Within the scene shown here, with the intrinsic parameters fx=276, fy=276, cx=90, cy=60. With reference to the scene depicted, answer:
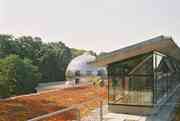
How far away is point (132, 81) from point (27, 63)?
19.3 meters

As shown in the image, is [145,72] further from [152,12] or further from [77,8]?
[77,8]

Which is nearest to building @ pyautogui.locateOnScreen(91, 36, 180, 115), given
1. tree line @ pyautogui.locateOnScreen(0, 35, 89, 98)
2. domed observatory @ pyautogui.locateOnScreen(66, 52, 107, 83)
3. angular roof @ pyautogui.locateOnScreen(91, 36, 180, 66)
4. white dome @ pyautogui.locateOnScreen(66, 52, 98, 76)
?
angular roof @ pyautogui.locateOnScreen(91, 36, 180, 66)

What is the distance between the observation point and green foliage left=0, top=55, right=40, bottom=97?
2188cm

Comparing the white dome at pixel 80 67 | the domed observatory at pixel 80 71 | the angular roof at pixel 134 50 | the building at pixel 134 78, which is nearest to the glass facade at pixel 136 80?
the building at pixel 134 78

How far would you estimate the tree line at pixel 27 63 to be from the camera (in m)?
24.2

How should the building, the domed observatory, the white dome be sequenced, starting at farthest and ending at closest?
the white dome
the domed observatory
the building

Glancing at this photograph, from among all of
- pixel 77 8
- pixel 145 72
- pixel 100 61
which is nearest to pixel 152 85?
pixel 145 72

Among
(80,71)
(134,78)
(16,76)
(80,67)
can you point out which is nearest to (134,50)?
(134,78)

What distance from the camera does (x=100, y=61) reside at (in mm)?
9742

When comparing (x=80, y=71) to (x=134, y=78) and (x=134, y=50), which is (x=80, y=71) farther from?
(x=134, y=50)

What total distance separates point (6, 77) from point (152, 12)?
15.1m

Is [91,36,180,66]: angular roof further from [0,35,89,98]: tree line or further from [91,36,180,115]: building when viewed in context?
[0,35,89,98]: tree line

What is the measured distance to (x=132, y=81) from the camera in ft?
34.4

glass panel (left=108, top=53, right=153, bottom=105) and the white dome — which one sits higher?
the white dome
